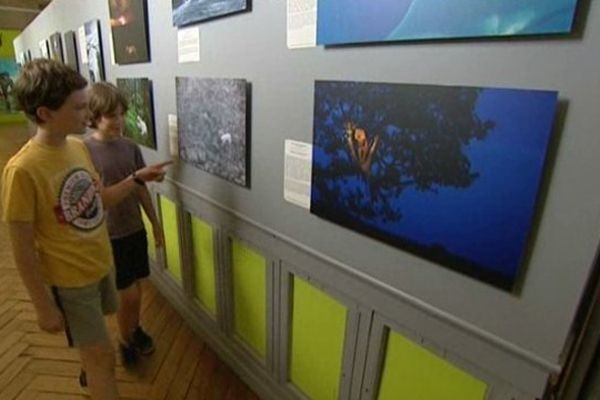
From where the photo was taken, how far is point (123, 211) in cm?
184

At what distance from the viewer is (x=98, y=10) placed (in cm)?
282

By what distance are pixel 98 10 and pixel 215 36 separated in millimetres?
1908

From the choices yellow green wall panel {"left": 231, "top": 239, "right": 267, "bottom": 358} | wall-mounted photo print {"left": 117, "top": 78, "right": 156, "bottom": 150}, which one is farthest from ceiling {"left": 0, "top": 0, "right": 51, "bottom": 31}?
yellow green wall panel {"left": 231, "top": 239, "right": 267, "bottom": 358}

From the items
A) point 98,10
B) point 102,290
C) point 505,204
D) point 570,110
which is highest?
point 98,10

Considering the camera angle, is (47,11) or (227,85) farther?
(47,11)

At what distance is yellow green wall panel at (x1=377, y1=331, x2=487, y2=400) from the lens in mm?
1007

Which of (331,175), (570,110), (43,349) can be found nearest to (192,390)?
(43,349)

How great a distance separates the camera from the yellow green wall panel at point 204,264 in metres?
2.02

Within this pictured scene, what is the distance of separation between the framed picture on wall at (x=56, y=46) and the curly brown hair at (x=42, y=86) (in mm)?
3904

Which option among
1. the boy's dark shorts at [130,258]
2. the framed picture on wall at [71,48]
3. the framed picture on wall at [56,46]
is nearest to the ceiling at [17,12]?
the framed picture on wall at [56,46]

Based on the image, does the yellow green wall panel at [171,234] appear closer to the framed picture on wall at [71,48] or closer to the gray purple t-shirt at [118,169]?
the gray purple t-shirt at [118,169]

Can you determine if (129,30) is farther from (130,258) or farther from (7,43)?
(7,43)

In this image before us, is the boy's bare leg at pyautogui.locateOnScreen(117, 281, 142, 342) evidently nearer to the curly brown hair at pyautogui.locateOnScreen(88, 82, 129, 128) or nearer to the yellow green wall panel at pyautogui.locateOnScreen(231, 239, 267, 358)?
the yellow green wall panel at pyautogui.locateOnScreen(231, 239, 267, 358)

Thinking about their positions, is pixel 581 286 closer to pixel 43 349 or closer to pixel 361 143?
pixel 361 143
